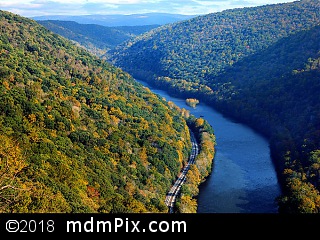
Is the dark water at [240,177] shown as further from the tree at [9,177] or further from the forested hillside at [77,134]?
the tree at [9,177]

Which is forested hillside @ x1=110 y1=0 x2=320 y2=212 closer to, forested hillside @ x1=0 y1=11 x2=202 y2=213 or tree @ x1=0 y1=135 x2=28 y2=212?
forested hillside @ x1=0 y1=11 x2=202 y2=213

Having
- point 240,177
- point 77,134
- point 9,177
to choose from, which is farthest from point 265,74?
point 9,177

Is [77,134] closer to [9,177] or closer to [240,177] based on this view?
[240,177]

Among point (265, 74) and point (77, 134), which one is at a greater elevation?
point (77, 134)

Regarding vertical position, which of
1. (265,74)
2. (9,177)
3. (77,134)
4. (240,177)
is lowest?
(240,177)

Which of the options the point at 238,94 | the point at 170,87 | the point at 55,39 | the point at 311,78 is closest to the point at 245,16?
the point at 170,87

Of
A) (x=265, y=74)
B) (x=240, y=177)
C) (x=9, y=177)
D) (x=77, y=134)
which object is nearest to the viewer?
(x=9, y=177)
